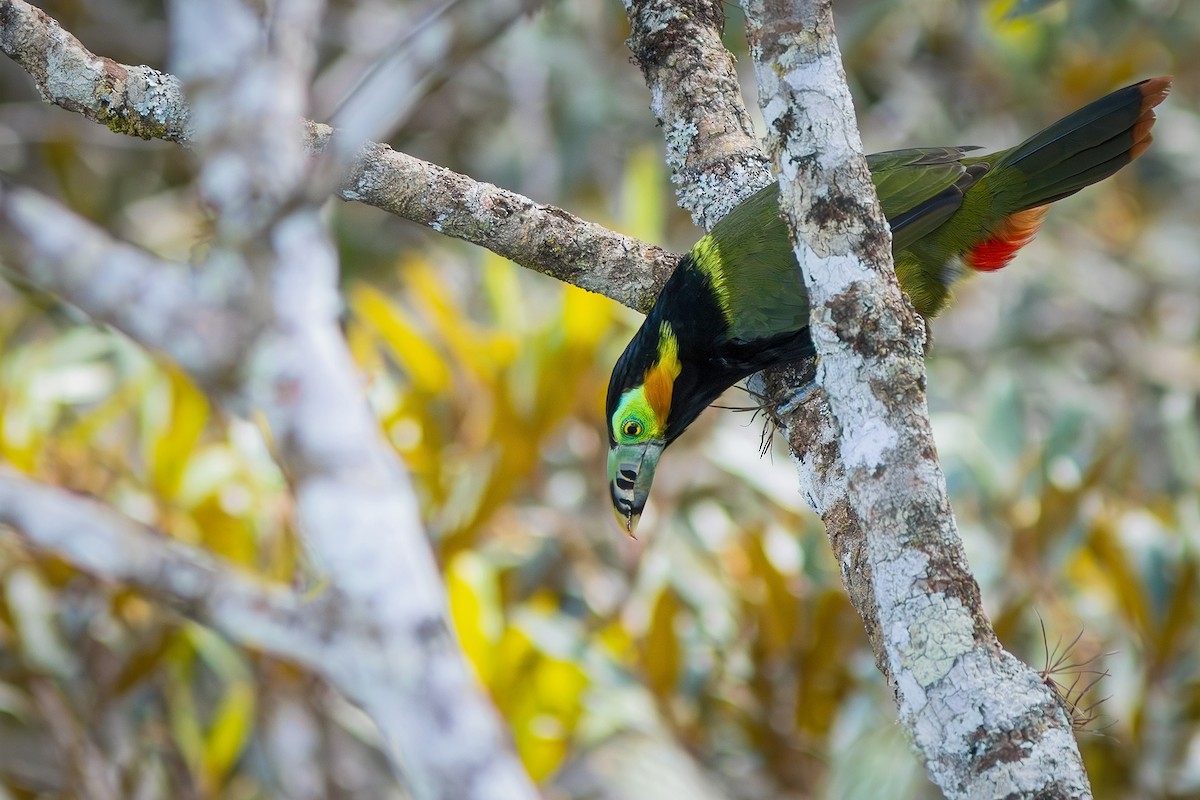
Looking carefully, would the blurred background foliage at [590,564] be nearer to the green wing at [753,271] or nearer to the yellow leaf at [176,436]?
the yellow leaf at [176,436]

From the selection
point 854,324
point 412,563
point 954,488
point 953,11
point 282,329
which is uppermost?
point 953,11

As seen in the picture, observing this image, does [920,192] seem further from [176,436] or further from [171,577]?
[176,436]

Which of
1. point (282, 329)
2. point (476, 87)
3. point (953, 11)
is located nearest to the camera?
point (282, 329)

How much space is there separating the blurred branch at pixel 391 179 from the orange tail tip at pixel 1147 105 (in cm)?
135

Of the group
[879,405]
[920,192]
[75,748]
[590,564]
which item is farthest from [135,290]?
[75,748]

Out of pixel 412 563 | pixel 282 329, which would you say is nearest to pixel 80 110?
pixel 282 329

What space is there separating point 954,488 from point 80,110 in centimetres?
328

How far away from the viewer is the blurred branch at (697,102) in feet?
9.40

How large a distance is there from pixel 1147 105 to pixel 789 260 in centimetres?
100

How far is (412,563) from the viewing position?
1.71 meters

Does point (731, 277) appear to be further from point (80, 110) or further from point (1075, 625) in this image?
point (1075, 625)

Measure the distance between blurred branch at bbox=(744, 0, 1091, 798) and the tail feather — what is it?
1376 millimetres

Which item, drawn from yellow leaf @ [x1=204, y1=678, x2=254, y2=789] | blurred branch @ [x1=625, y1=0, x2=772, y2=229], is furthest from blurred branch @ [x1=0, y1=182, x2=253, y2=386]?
yellow leaf @ [x1=204, y1=678, x2=254, y2=789]

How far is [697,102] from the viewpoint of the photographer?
2.86 metres
